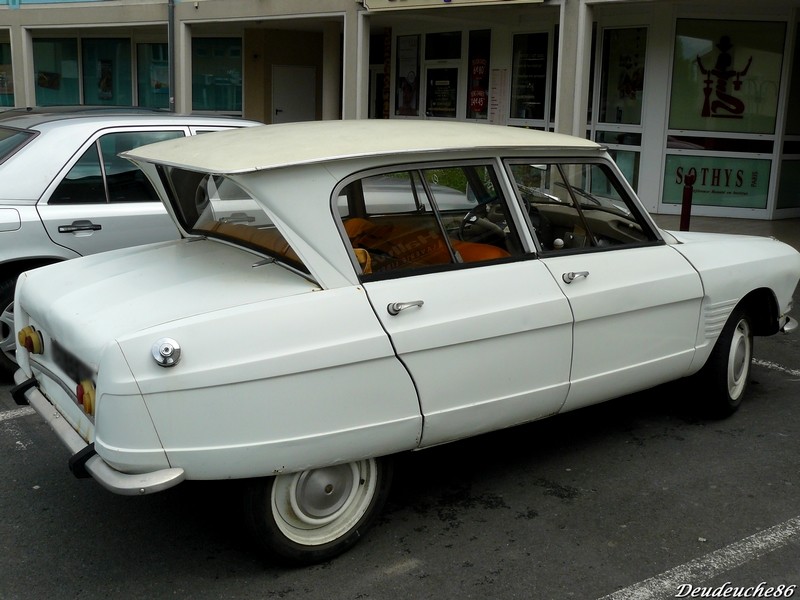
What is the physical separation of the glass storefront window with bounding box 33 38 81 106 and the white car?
15.7 meters

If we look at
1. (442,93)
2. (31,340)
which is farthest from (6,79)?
(31,340)

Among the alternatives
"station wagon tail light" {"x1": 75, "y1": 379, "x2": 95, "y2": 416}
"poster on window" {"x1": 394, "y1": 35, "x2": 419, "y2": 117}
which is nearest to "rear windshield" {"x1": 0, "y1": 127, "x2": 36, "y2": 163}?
"station wagon tail light" {"x1": 75, "y1": 379, "x2": 95, "y2": 416}

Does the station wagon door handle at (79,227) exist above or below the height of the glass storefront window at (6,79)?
below

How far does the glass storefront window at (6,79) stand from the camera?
21766 mm

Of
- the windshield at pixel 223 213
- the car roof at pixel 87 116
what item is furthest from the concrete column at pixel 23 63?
the windshield at pixel 223 213

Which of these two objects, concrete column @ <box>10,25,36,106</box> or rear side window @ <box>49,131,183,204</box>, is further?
concrete column @ <box>10,25,36,106</box>

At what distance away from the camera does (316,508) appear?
356cm

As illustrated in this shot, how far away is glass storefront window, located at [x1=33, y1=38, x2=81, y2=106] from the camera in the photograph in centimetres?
2077

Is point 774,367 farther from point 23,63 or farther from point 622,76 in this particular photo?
point 23,63

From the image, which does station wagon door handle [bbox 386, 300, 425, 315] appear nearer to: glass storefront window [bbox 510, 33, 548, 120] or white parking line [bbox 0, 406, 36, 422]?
white parking line [bbox 0, 406, 36, 422]

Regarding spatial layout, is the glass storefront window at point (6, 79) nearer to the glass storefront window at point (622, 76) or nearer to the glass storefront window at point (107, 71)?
the glass storefront window at point (107, 71)

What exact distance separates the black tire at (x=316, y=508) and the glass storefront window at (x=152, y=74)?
17358 mm

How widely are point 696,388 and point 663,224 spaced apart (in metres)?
7.51

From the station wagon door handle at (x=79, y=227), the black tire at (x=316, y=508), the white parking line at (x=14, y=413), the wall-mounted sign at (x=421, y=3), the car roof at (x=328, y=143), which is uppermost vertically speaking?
the wall-mounted sign at (x=421, y=3)
